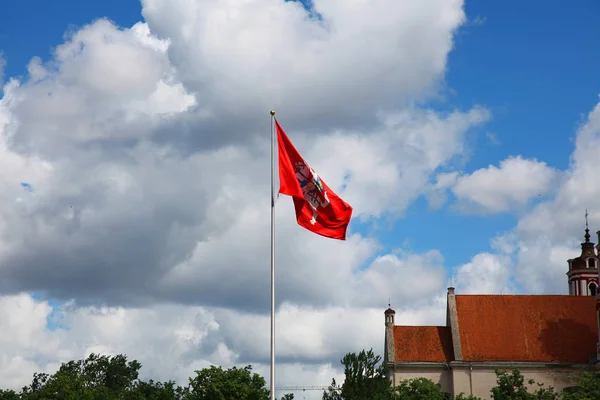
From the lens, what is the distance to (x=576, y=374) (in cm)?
8631

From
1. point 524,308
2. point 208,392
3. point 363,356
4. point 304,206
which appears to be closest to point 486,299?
point 524,308

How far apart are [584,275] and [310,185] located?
77102mm

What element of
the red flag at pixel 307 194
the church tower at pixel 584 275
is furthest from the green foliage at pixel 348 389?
the red flag at pixel 307 194

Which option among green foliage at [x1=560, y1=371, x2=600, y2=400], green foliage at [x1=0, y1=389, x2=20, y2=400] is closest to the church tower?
green foliage at [x1=560, y1=371, x2=600, y2=400]

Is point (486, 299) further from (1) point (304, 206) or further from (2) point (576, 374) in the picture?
(1) point (304, 206)

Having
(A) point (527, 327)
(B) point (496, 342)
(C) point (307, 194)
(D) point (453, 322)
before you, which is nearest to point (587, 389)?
(B) point (496, 342)

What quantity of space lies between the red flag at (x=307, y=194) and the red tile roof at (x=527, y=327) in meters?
53.7

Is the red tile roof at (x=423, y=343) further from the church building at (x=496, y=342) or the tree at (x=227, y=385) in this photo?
the tree at (x=227, y=385)

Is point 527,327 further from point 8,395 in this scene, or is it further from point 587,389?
point 8,395

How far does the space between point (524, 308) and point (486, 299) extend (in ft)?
12.2

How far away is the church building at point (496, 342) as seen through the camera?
86.6 meters

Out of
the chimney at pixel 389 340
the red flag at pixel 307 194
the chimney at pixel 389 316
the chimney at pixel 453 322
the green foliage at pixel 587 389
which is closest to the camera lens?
the red flag at pixel 307 194

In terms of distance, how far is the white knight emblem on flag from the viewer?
36688mm

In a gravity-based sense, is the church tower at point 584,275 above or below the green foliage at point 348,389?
above
